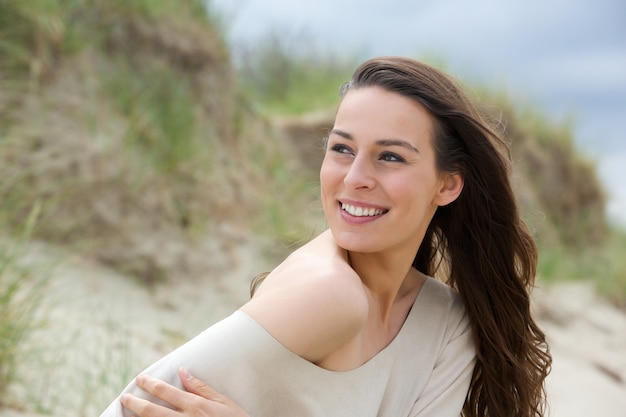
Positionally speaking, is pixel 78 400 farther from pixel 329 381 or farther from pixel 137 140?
pixel 137 140

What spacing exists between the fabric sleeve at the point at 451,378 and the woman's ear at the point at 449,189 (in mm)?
579

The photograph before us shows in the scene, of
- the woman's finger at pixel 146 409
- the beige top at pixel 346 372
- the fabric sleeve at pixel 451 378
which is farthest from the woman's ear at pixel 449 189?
the woman's finger at pixel 146 409

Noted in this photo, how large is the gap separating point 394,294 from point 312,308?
72cm

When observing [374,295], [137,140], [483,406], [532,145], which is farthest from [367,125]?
[532,145]

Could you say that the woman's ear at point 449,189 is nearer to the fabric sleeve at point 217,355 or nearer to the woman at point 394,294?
the woman at point 394,294

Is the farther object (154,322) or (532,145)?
(532,145)

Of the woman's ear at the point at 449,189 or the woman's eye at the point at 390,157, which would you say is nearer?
the woman's eye at the point at 390,157

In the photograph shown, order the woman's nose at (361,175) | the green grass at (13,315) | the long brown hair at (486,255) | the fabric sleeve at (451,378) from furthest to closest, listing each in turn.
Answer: the green grass at (13,315) < the fabric sleeve at (451,378) < the long brown hair at (486,255) < the woman's nose at (361,175)

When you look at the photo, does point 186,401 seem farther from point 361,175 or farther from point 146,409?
point 361,175

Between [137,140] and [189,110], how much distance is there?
597mm

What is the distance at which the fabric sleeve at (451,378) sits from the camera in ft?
9.11

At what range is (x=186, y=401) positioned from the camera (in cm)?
210

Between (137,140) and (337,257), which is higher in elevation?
(137,140)

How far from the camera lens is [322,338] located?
2.19m
